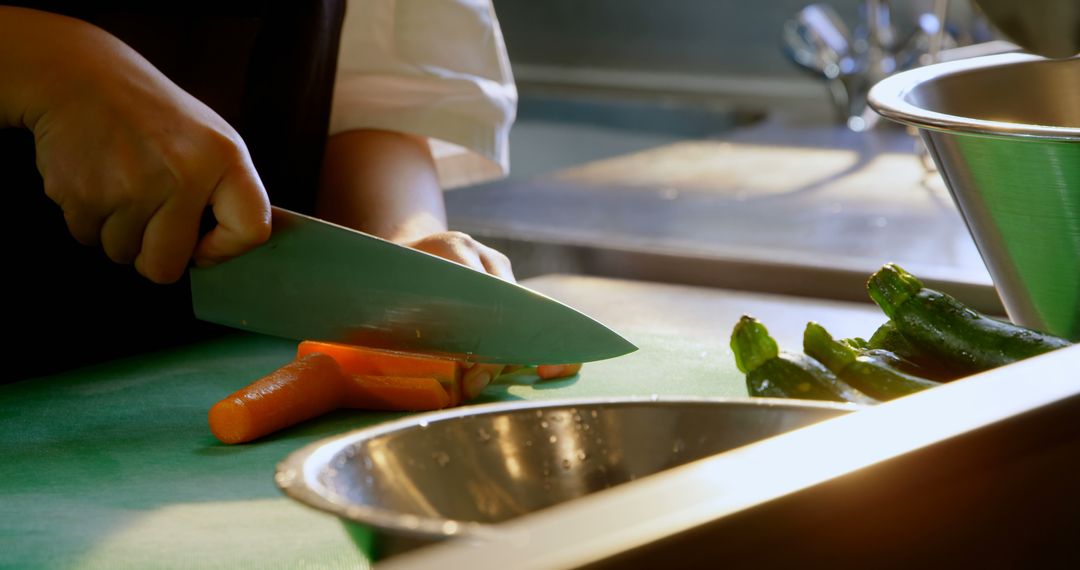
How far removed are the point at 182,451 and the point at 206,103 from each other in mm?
451

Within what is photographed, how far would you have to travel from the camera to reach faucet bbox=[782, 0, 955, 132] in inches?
121

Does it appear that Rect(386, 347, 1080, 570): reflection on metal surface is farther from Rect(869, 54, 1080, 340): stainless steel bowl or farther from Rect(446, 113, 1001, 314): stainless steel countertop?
Rect(446, 113, 1001, 314): stainless steel countertop

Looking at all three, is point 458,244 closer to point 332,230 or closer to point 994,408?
point 332,230

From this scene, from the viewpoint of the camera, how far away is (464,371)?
3.82 ft

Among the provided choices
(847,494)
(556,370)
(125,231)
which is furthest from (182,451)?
(847,494)

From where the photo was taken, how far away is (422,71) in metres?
1.58

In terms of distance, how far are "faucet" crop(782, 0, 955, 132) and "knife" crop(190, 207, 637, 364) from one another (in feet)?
7.03

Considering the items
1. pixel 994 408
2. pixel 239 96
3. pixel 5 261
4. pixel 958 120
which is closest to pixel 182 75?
pixel 239 96

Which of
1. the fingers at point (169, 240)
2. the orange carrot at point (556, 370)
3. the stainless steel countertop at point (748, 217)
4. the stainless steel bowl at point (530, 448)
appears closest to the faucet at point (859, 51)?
the stainless steel countertop at point (748, 217)

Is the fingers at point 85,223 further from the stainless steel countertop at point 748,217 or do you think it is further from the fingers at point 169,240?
the stainless steel countertop at point 748,217

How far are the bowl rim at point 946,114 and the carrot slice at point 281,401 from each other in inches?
19.9

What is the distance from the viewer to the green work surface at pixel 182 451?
33.5 inches

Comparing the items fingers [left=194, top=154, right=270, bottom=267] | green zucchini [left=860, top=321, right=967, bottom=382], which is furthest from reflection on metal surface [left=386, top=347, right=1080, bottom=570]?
fingers [left=194, top=154, right=270, bottom=267]

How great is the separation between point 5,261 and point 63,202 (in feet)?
0.78
